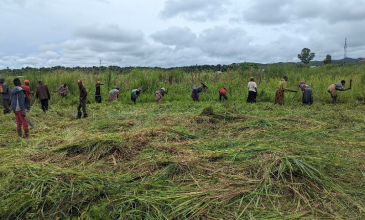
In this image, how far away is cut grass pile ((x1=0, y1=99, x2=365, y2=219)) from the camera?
2.56 metres

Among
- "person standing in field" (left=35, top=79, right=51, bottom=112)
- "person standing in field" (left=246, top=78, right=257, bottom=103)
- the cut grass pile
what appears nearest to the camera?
the cut grass pile

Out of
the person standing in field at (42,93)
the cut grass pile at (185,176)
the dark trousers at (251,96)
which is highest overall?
the person standing in field at (42,93)

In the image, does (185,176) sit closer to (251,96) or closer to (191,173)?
(191,173)

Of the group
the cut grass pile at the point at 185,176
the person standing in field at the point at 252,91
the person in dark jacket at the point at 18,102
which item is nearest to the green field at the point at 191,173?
the cut grass pile at the point at 185,176

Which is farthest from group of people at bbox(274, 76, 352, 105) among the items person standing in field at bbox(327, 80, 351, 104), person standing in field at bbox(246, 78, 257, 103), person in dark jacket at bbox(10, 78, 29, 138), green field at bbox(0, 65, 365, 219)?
person in dark jacket at bbox(10, 78, 29, 138)

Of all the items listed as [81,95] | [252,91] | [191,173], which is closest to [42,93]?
[81,95]

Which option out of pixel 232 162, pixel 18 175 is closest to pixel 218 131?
pixel 232 162

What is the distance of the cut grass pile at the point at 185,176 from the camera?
8.41 ft

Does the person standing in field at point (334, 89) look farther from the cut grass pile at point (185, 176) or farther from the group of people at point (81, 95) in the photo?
the cut grass pile at point (185, 176)

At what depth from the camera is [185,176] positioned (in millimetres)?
3260

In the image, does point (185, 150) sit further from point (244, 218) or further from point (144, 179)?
point (244, 218)

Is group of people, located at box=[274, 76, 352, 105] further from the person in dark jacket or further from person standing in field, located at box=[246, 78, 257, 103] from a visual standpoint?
the person in dark jacket

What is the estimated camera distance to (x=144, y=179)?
3232mm

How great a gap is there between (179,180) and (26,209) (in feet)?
5.28
